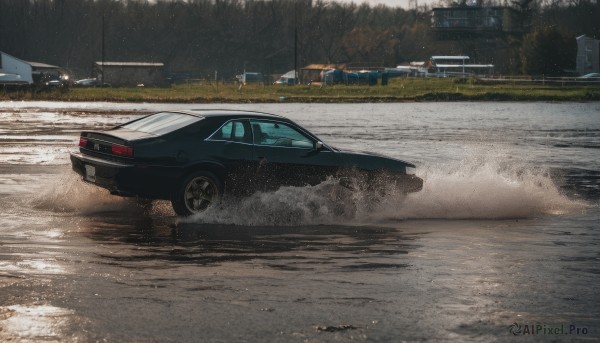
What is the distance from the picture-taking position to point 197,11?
187875mm

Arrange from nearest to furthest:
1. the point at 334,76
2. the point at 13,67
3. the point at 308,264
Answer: the point at 308,264 → the point at 334,76 → the point at 13,67

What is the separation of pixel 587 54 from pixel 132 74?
50.2 meters

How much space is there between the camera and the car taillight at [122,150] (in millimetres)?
13181

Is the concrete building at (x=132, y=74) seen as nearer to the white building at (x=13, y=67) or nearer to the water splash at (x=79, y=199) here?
the white building at (x=13, y=67)

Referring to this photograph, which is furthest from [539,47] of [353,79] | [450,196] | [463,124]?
[450,196]

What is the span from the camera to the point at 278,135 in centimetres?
1410

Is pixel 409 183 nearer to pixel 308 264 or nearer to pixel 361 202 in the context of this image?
pixel 361 202

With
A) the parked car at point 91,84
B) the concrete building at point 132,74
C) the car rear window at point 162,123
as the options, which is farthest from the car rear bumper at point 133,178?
the concrete building at point 132,74

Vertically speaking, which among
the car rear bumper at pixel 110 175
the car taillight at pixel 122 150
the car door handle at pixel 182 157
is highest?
the car taillight at pixel 122 150

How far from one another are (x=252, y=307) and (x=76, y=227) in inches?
193

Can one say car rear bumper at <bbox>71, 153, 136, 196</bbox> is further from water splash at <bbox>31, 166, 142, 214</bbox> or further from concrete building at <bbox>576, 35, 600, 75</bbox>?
concrete building at <bbox>576, 35, 600, 75</bbox>

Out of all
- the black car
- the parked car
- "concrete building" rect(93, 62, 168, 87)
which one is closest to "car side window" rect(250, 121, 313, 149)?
the black car

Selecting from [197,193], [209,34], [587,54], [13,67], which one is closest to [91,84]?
[13,67]

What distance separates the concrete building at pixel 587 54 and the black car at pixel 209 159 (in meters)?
112
